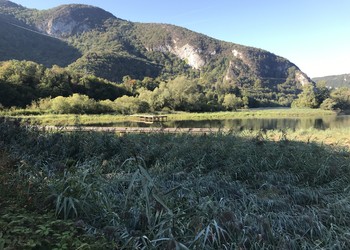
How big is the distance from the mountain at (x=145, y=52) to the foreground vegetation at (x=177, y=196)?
8385cm

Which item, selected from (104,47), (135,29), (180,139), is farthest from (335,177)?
(135,29)

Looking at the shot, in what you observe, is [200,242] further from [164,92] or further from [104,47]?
[104,47]

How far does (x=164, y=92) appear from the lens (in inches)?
2373

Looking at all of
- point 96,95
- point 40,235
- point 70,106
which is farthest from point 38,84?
point 40,235

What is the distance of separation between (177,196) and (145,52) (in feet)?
488

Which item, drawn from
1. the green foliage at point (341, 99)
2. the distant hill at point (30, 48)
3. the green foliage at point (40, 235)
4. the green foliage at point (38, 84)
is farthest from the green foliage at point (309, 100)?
the green foliage at point (40, 235)

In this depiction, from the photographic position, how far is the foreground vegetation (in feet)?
7.93

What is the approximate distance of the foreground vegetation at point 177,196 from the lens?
242 centimetres

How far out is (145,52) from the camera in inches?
5802

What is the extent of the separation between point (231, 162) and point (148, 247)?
4.01 meters

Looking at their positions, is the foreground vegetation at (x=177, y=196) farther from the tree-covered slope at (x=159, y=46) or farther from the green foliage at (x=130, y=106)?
the tree-covered slope at (x=159, y=46)

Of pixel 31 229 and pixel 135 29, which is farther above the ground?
pixel 135 29

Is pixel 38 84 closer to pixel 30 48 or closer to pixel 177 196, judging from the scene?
pixel 30 48

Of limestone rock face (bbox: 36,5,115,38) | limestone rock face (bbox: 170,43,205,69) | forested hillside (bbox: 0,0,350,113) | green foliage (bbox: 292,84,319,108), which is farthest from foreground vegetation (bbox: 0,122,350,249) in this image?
limestone rock face (bbox: 170,43,205,69)
